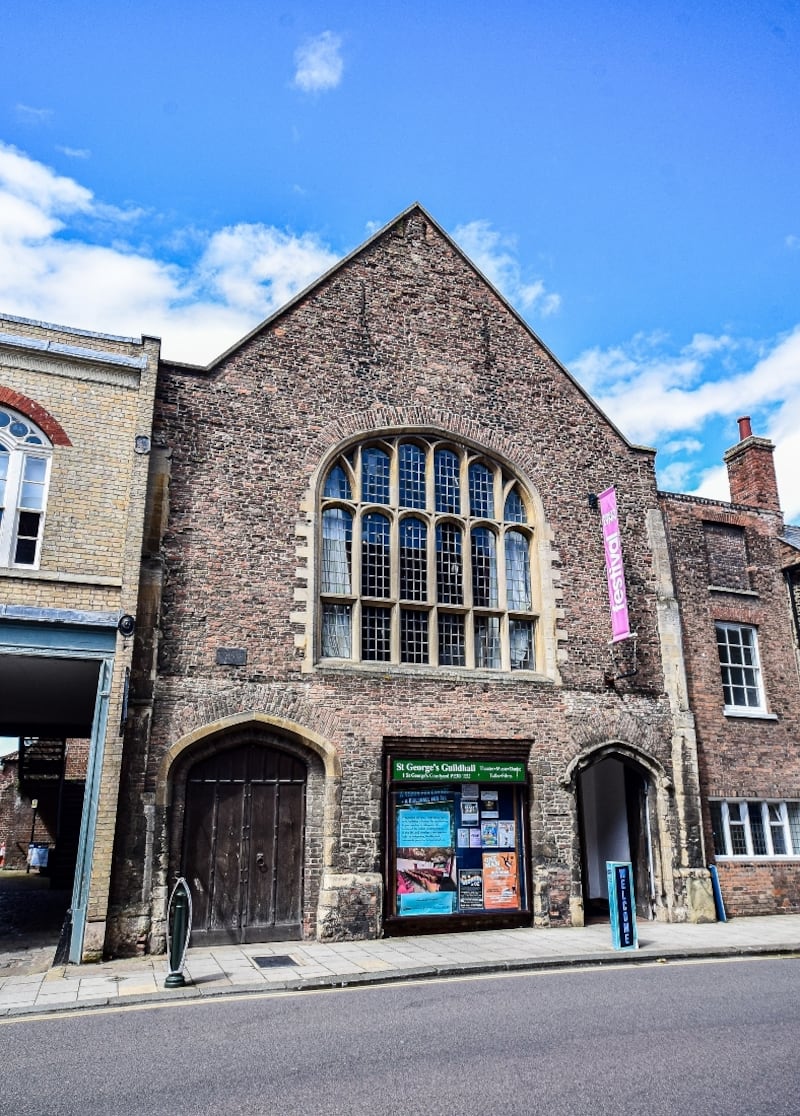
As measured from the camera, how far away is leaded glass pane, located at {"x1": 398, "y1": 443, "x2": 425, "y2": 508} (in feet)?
50.5

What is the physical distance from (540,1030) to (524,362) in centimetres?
1286

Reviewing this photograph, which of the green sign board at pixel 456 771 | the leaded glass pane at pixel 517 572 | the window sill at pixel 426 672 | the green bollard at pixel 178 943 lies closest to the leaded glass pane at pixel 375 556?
the window sill at pixel 426 672

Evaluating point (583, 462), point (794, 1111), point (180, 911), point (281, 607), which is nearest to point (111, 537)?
point (281, 607)

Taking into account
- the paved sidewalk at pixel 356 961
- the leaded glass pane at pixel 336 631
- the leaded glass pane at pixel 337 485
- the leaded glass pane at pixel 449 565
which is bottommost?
the paved sidewalk at pixel 356 961

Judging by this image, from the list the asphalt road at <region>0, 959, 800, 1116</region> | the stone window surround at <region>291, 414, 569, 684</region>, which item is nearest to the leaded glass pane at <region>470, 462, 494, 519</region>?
the stone window surround at <region>291, 414, 569, 684</region>

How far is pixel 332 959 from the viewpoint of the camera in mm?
10984

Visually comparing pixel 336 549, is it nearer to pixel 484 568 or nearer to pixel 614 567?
pixel 484 568

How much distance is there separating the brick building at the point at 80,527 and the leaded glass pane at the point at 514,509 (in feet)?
22.6

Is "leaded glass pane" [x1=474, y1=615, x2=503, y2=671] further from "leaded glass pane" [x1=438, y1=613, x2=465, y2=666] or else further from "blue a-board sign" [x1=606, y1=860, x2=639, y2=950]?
"blue a-board sign" [x1=606, y1=860, x2=639, y2=950]

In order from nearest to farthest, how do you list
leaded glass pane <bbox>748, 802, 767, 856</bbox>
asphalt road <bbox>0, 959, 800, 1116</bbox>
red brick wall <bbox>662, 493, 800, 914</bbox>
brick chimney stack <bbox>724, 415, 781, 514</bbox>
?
asphalt road <bbox>0, 959, 800, 1116</bbox> → red brick wall <bbox>662, 493, 800, 914</bbox> → leaded glass pane <bbox>748, 802, 767, 856</bbox> → brick chimney stack <bbox>724, 415, 781, 514</bbox>

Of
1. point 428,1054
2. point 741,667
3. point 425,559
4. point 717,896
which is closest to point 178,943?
point 428,1054

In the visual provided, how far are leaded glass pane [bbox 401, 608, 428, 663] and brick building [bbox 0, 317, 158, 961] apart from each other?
4721 millimetres

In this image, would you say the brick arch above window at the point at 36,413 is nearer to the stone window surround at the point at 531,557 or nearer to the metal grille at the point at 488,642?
the stone window surround at the point at 531,557

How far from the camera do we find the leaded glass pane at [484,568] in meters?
15.5
